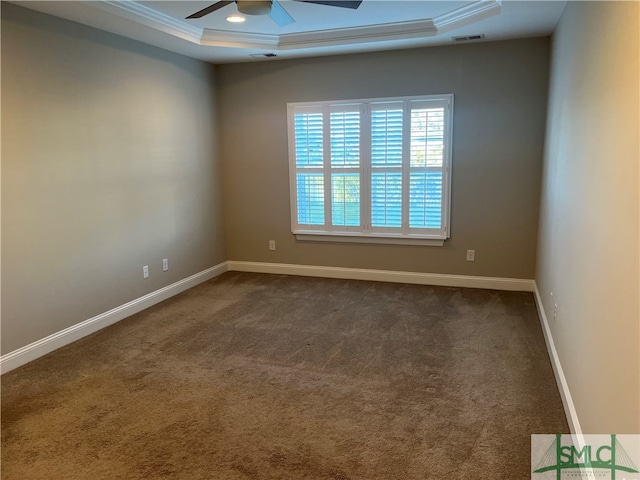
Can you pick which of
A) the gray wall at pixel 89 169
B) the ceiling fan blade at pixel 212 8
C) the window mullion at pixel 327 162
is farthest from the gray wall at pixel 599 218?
the gray wall at pixel 89 169

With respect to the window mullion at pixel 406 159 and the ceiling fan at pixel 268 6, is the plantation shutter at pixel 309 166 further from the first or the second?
the ceiling fan at pixel 268 6

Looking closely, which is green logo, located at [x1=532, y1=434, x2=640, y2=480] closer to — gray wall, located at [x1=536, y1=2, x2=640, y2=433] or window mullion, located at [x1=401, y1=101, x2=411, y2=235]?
gray wall, located at [x1=536, y1=2, x2=640, y2=433]

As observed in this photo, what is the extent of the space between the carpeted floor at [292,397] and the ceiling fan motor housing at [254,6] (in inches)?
92.1

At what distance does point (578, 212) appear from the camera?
2.41 metres

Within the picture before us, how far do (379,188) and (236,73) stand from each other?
2.15m

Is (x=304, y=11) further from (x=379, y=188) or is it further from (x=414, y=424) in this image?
(x=414, y=424)

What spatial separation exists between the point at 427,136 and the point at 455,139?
281mm

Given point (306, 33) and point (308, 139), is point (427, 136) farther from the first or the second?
point (306, 33)

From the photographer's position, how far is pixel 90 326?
3.77m

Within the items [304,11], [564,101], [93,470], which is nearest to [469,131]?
[564,101]

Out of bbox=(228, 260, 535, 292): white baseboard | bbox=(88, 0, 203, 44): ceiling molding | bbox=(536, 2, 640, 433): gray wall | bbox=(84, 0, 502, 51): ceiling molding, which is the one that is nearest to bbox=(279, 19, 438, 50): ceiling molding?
bbox=(84, 0, 502, 51): ceiling molding

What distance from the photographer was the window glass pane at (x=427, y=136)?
15.1 feet

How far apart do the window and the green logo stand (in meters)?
2.80

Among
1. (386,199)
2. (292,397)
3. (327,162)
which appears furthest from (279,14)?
(292,397)
